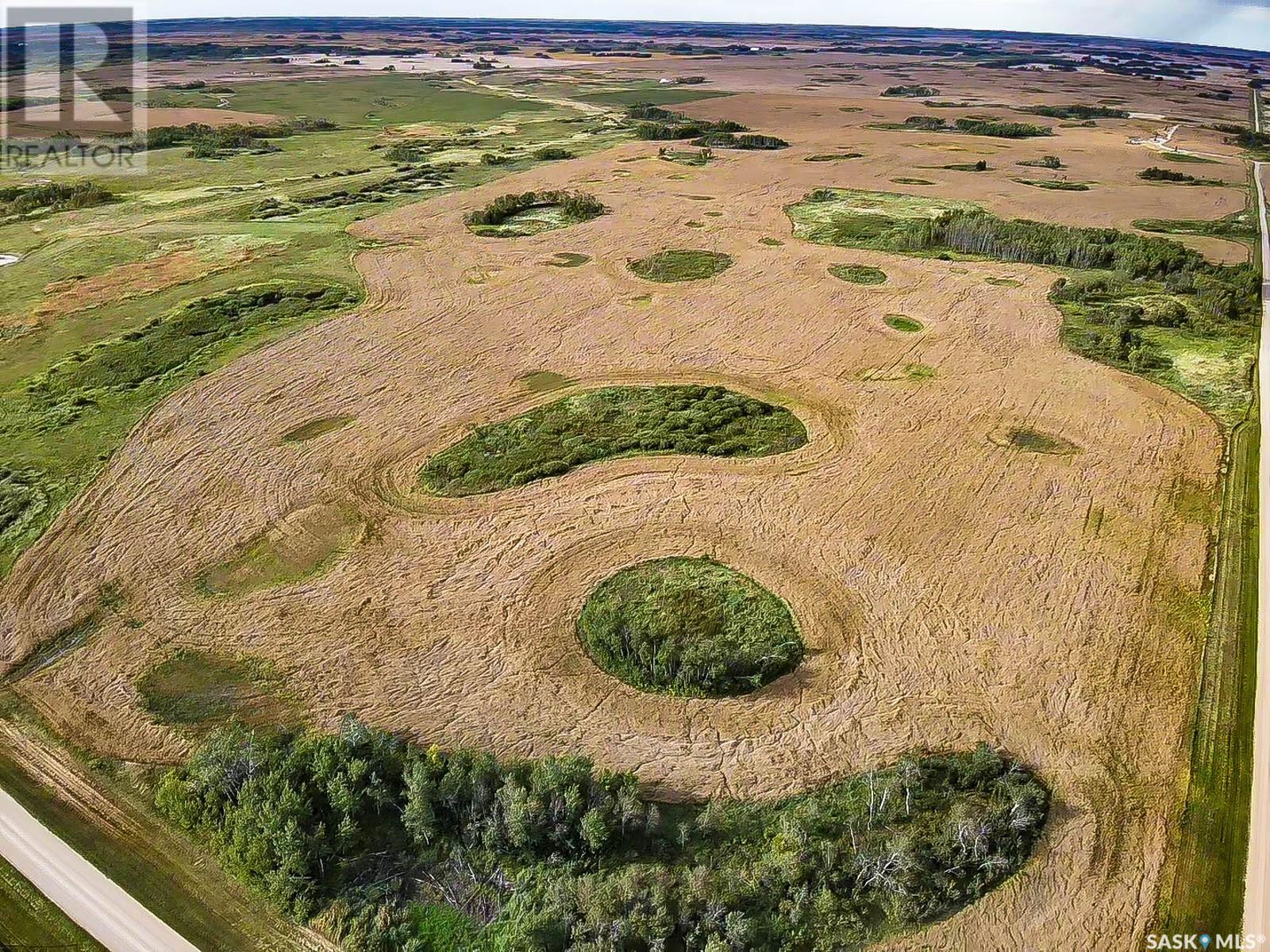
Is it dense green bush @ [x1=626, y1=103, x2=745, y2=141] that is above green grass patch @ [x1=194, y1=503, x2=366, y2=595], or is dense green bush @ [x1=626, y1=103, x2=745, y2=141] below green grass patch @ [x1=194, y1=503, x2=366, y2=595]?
above

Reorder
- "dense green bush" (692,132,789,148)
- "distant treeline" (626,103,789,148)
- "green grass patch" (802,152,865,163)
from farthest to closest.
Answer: "distant treeline" (626,103,789,148), "dense green bush" (692,132,789,148), "green grass patch" (802,152,865,163)

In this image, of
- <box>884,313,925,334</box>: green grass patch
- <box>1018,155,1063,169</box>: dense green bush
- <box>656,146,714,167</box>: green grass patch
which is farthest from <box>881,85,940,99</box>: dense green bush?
<box>884,313,925,334</box>: green grass patch

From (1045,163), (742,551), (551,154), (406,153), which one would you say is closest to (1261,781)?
(742,551)

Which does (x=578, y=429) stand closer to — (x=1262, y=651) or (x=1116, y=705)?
(x=1116, y=705)

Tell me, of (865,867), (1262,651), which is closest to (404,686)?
(865,867)

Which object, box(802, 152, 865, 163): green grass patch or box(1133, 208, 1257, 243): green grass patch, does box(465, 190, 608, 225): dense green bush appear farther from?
box(1133, 208, 1257, 243): green grass patch

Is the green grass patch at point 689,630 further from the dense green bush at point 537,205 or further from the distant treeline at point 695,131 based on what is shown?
the distant treeline at point 695,131
